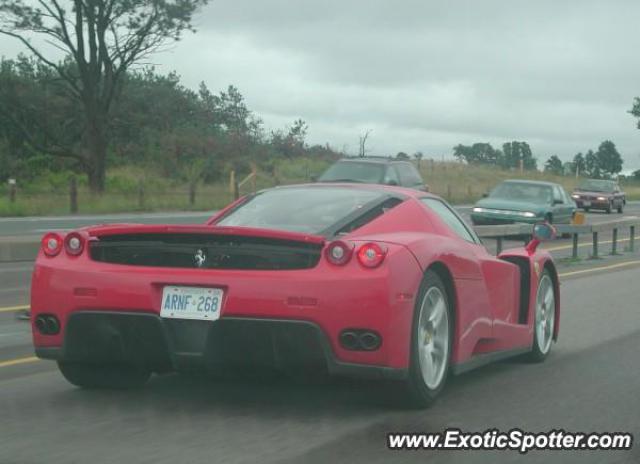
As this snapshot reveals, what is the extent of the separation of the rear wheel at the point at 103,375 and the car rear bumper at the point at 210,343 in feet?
1.82

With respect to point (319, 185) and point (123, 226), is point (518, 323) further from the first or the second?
point (123, 226)

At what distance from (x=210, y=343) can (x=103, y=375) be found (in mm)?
1229

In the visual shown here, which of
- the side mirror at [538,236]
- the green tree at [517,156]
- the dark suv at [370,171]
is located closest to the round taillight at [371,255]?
the side mirror at [538,236]

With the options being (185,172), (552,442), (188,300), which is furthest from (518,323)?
(185,172)

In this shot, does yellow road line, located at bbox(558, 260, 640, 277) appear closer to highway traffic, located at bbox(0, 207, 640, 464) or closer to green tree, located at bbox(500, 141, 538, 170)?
highway traffic, located at bbox(0, 207, 640, 464)

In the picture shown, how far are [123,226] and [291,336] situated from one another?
1.19 m

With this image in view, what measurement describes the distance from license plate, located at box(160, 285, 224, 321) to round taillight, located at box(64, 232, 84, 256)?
0.65m

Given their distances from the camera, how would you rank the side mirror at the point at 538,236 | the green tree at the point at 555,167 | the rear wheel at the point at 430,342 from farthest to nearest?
1. the green tree at the point at 555,167
2. the side mirror at the point at 538,236
3. the rear wheel at the point at 430,342

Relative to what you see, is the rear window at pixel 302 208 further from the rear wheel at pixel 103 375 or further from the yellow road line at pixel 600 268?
the yellow road line at pixel 600 268

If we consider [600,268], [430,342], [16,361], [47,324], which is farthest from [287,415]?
[600,268]

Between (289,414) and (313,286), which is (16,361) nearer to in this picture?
(289,414)

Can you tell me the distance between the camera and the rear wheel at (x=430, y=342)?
20.2 feet

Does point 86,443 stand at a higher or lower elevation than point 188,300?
lower

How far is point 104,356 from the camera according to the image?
627 centimetres
